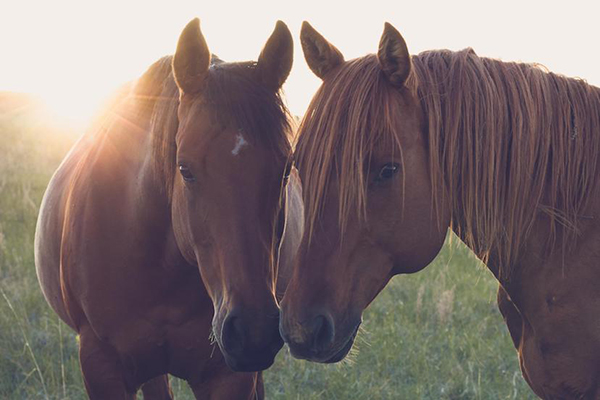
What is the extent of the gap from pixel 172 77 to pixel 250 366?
1251 millimetres

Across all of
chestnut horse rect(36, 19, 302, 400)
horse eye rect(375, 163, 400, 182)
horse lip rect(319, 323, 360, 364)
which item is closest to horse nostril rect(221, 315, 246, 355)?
chestnut horse rect(36, 19, 302, 400)

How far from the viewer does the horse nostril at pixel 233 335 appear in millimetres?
2326

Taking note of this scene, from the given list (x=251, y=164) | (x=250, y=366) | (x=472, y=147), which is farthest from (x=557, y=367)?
(x=251, y=164)

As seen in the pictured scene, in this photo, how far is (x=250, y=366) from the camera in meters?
2.39

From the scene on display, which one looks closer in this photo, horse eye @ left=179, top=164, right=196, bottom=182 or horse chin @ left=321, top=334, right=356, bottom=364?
horse chin @ left=321, top=334, right=356, bottom=364

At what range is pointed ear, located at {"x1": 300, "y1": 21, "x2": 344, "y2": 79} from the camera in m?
2.47

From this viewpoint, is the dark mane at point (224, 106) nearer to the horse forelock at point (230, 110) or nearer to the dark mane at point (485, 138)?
the horse forelock at point (230, 110)

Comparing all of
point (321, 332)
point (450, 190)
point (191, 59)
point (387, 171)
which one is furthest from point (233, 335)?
point (191, 59)

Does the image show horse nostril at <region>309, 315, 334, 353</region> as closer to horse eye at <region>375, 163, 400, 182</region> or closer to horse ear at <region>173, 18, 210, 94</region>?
horse eye at <region>375, 163, 400, 182</region>

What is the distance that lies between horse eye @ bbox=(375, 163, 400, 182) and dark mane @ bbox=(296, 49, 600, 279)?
0.46 feet

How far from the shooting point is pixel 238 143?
7.82 feet

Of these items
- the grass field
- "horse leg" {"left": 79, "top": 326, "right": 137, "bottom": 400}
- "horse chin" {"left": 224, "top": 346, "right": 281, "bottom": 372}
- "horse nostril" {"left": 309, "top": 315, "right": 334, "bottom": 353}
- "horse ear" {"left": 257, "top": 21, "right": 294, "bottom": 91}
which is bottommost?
the grass field

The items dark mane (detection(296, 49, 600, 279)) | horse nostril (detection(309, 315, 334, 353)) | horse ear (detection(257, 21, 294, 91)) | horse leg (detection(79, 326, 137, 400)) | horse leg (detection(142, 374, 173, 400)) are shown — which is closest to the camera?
horse nostril (detection(309, 315, 334, 353))

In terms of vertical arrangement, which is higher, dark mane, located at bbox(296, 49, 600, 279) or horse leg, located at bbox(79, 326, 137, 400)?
dark mane, located at bbox(296, 49, 600, 279)
